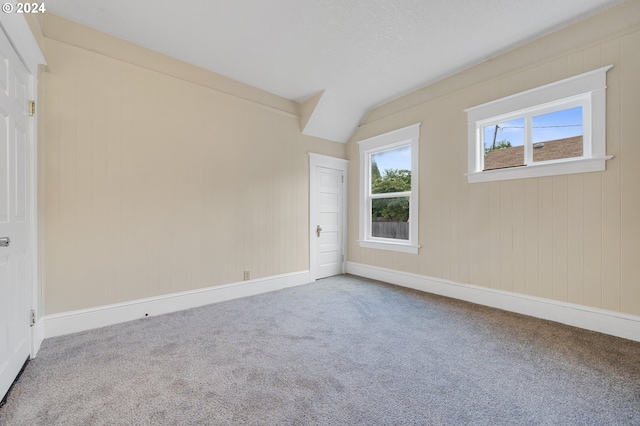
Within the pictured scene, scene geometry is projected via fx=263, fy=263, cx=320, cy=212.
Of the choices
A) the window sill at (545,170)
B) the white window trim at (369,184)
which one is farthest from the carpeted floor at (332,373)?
the window sill at (545,170)

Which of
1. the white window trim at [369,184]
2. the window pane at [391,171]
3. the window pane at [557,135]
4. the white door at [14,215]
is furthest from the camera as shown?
the window pane at [391,171]

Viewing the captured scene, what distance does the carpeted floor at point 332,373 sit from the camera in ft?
4.77

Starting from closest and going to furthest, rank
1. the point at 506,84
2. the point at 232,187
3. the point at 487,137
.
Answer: the point at 506,84, the point at 487,137, the point at 232,187

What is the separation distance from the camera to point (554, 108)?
9.03 ft

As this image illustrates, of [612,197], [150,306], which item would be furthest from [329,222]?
[612,197]

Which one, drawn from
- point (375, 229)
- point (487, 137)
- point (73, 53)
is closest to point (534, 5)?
point (487, 137)

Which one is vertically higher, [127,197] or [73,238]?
[127,197]

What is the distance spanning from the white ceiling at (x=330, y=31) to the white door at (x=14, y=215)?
1.08 metres

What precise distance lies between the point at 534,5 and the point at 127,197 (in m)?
4.28

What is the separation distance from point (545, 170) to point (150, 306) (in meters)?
4.44

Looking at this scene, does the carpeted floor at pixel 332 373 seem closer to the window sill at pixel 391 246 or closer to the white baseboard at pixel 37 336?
the white baseboard at pixel 37 336

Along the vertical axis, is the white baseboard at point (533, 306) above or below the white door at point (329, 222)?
below

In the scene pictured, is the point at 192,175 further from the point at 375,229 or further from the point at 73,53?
the point at 375,229

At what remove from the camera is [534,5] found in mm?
2314
